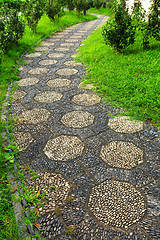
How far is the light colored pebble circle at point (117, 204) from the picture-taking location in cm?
170

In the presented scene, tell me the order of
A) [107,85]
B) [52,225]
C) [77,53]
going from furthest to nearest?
[77,53]
[107,85]
[52,225]

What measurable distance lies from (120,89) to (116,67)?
1042 mm

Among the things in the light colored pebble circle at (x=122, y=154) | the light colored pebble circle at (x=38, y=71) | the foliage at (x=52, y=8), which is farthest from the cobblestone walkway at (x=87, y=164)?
the foliage at (x=52, y=8)

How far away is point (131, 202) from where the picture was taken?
184cm

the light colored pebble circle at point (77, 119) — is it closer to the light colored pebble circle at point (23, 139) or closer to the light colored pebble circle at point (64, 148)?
the light colored pebble circle at point (64, 148)

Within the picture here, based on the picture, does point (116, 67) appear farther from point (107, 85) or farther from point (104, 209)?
point (104, 209)

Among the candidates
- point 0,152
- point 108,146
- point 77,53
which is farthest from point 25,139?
point 77,53

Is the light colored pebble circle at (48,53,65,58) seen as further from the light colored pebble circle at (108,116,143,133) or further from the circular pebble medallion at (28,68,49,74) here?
the light colored pebble circle at (108,116,143,133)

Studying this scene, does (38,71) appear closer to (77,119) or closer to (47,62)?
(47,62)

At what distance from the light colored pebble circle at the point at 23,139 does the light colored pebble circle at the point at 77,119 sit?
576 mm

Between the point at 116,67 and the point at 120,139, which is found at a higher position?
the point at 116,67

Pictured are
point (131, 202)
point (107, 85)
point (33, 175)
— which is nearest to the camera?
point (131, 202)

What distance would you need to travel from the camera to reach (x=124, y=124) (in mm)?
2979

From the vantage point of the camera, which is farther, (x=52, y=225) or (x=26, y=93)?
(x=26, y=93)
